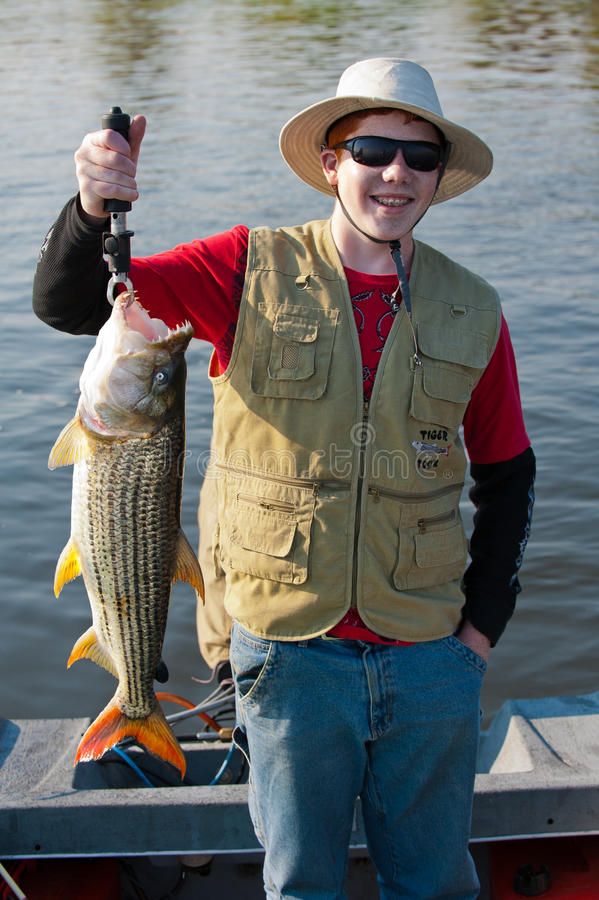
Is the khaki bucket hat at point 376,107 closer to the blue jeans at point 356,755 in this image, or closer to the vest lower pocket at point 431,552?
the vest lower pocket at point 431,552

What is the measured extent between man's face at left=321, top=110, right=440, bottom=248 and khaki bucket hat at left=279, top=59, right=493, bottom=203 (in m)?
0.05

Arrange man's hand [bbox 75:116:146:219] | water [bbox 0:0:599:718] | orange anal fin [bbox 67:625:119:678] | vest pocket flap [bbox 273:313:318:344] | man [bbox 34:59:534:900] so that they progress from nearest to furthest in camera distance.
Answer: man's hand [bbox 75:116:146:219] < man [bbox 34:59:534:900] < vest pocket flap [bbox 273:313:318:344] < orange anal fin [bbox 67:625:119:678] < water [bbox 0:0:599:718]

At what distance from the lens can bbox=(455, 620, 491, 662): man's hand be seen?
11.3 feet

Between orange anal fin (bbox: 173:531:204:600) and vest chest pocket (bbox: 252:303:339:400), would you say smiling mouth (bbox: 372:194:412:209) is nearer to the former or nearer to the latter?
vest chest pocket (bbox: 252:303:339:400)

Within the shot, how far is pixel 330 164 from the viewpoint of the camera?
3.43 meters

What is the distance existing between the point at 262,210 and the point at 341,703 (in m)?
12.3

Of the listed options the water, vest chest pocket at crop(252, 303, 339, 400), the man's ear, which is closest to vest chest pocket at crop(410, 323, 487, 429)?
→ vest chest pocket at crop(252, 303, 339, 400)

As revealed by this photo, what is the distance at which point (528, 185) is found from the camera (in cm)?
1595

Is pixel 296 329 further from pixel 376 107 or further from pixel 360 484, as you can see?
pixel 376 107

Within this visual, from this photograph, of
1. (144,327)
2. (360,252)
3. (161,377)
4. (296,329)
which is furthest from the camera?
(360,252)

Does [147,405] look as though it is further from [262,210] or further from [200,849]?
[262,210]

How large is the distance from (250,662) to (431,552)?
0.62 metres

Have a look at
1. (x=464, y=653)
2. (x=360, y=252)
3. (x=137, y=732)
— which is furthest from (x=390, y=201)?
(x=137, y=732)

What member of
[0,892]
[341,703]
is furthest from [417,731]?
[0,892]
